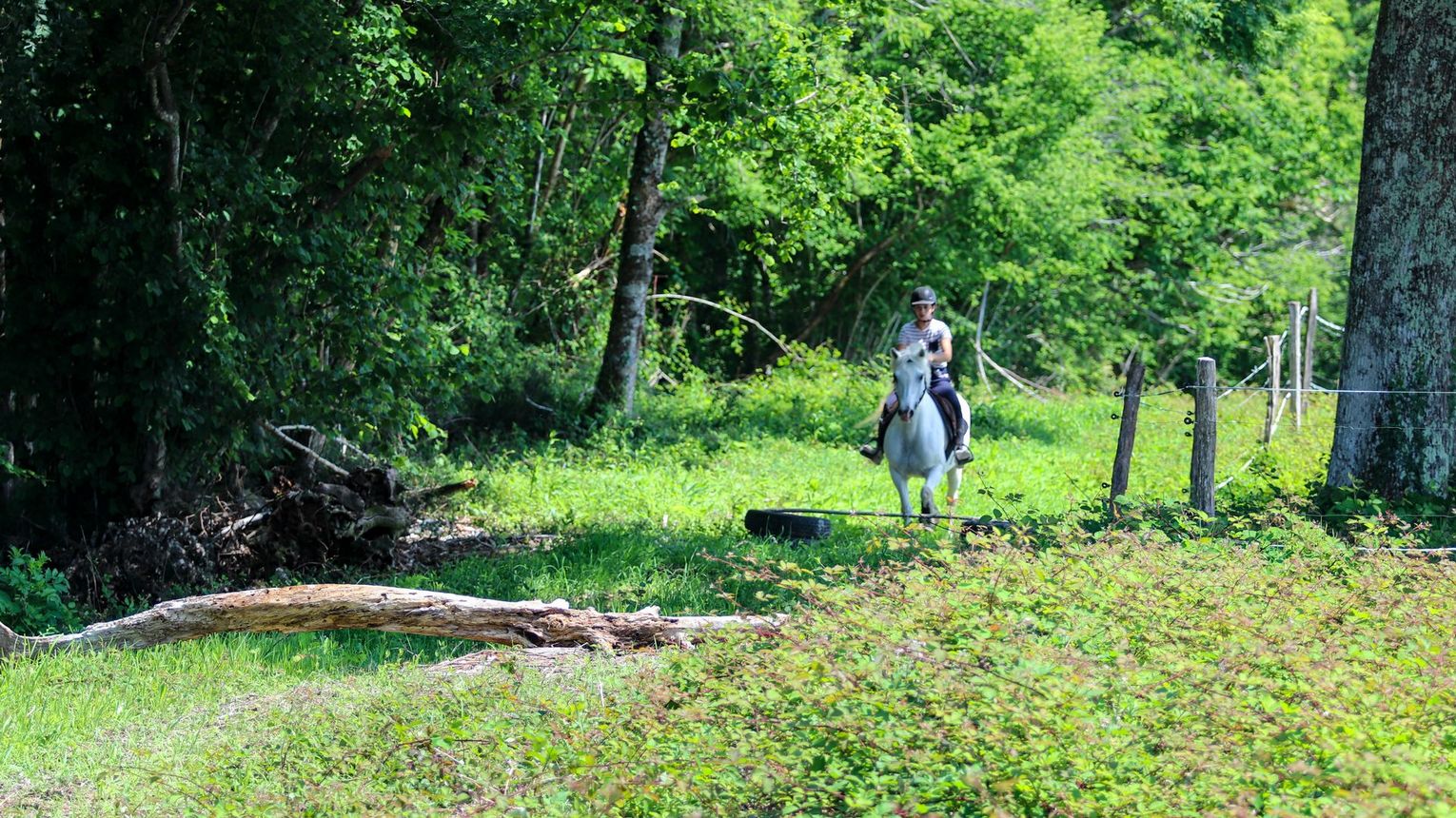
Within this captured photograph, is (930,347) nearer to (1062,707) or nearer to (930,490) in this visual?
(930,490)

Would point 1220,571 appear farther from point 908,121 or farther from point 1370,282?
point 908,121

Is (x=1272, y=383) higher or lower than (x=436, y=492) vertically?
higher

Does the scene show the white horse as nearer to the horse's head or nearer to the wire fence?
the horse's head

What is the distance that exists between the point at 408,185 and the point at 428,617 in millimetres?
5749

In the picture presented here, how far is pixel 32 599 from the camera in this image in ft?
35.1

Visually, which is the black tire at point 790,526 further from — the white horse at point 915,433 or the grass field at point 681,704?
the white horse at point 915,433

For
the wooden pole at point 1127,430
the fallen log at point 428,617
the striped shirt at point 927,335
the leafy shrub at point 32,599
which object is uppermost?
the striped shirt at point 927,335

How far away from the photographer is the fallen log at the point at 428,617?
888 centimetres

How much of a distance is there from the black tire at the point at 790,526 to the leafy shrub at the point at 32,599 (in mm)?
5405

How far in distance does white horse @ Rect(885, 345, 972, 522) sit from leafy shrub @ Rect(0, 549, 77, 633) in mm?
7045

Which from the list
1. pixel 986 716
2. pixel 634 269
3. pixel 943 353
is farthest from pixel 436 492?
pixel 986 716

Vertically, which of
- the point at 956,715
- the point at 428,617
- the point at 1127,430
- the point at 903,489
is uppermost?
the point at 1127,430

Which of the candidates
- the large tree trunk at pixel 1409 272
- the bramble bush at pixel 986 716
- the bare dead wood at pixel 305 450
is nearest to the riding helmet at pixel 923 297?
the large tree trunk at pixel 1409 272

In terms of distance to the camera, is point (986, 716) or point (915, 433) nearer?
A: point (986, 716)
